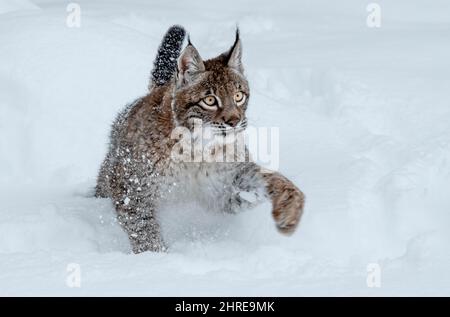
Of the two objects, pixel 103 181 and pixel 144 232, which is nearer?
pixel 144 232

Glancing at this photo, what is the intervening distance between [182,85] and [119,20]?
5080mm

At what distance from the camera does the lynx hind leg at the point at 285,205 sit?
532 cm

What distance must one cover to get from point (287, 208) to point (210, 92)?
0.88 meters

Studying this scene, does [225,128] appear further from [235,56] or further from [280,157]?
[280,157]

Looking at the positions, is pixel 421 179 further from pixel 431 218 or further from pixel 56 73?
pixel 56 73

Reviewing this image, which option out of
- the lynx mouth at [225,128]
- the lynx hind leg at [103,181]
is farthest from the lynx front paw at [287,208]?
the lynx hind leg at [103,181]

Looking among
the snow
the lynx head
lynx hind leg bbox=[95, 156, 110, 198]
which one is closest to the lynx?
the lynx head

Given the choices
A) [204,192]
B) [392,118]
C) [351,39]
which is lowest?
[204,192]

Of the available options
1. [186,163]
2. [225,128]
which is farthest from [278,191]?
[186,163]

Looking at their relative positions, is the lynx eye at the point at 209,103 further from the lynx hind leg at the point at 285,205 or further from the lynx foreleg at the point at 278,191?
the lynx hind leg at the point at 285,205

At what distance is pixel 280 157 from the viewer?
23.2 ft

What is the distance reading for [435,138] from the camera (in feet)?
23.1

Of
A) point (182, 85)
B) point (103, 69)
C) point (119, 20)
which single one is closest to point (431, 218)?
point (182, 85)

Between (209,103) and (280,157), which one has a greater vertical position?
(280,157)
